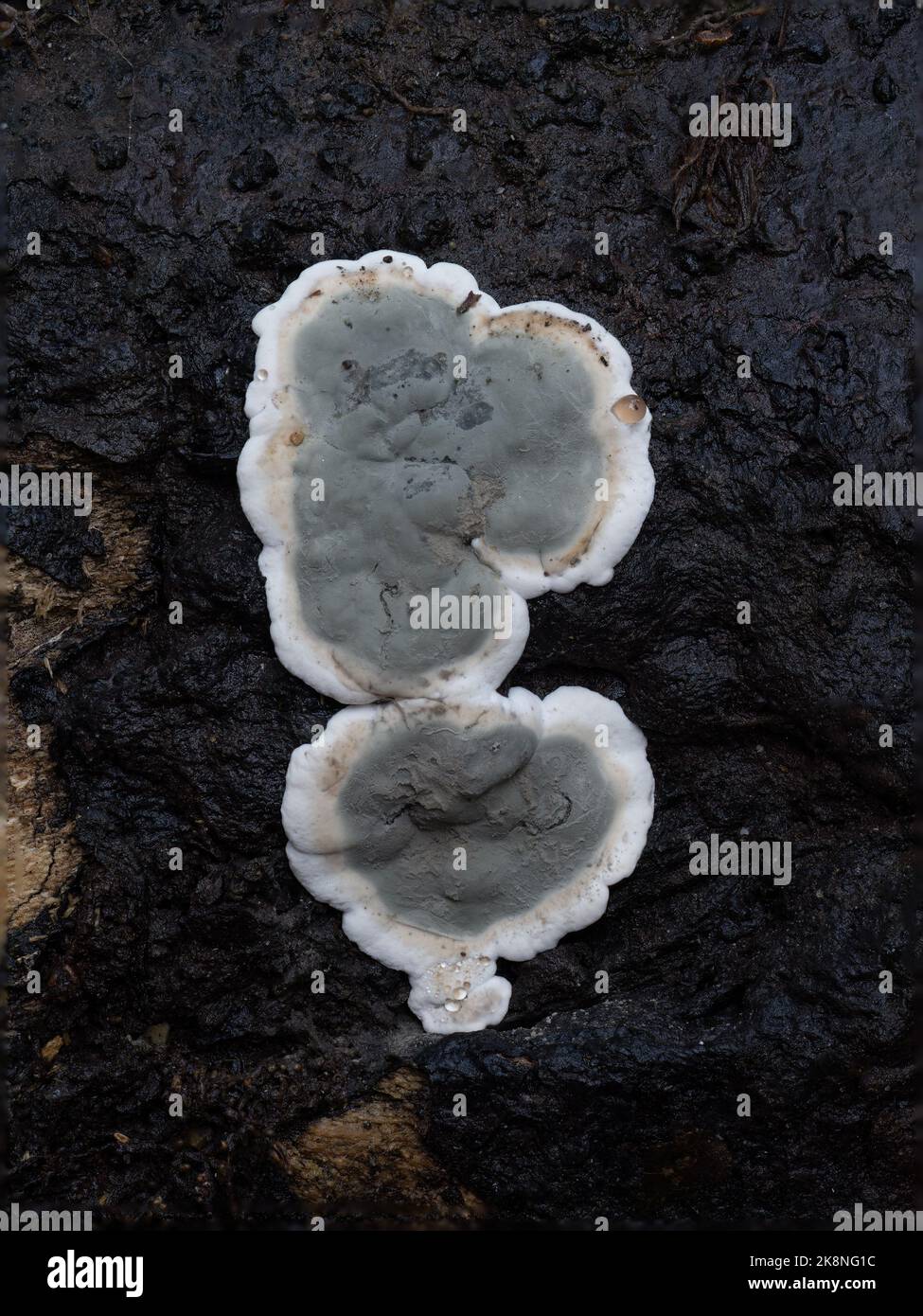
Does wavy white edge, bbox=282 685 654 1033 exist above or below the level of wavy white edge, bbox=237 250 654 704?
below

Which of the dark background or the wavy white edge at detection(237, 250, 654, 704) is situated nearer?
→ the wavy white edge at detection(237, 250, 654, 704)

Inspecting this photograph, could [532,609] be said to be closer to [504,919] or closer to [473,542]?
[473,542]

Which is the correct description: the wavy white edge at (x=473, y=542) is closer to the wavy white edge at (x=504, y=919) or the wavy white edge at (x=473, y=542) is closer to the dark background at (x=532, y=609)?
the dark background at (x=532, y=609)

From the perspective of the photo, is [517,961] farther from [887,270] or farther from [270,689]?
[887,270]

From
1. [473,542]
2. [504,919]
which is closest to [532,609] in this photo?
[473,542]

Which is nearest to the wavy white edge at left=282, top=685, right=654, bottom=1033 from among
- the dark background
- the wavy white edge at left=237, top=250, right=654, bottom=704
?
the dark background

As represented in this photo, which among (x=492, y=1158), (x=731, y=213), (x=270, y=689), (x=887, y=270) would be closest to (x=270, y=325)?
(x=270, y=689)

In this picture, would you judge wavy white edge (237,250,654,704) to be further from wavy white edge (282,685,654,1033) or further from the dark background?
Result: wavy white edge (282,685,654,1033)
